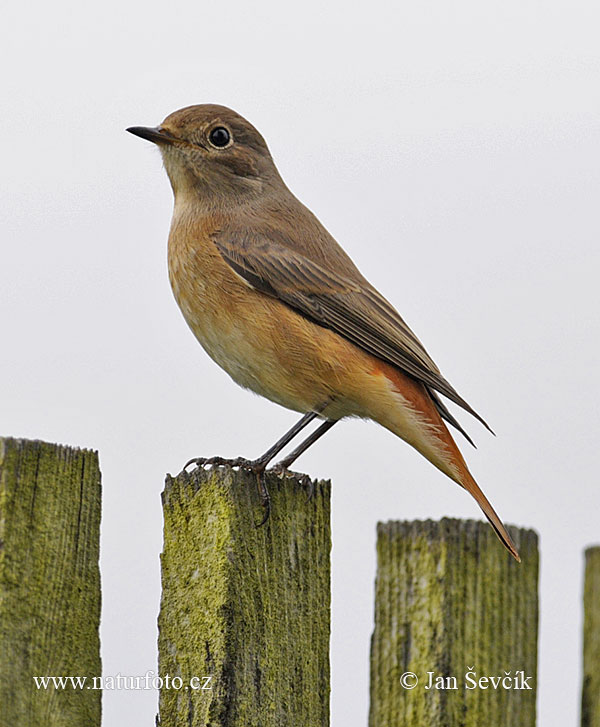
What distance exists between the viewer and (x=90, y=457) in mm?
2717

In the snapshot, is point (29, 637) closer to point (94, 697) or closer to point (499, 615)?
point (94, 697)

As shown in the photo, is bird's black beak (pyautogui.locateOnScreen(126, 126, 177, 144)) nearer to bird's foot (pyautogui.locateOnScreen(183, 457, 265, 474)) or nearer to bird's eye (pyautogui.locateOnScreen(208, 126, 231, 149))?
bird's eye (pyautogui.locateOnScreen(208, 126, 231, 149))

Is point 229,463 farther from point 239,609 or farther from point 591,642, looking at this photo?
point 591,642

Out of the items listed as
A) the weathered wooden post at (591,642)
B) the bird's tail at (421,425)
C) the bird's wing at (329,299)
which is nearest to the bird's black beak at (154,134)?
the bird's wing at (329,299)

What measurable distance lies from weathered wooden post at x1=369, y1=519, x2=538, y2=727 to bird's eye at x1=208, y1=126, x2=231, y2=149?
2260 mm

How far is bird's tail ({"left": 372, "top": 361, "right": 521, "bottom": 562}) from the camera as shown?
4465 mm

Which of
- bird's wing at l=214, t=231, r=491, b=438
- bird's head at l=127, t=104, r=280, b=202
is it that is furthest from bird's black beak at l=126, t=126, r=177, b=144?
bird's wing at l=214, t=231, r=491, b=438

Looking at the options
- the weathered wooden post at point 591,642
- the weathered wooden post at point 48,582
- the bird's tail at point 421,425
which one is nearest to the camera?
the weathered wooden post at point 48,582

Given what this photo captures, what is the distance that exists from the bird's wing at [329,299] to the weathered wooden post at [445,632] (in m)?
0.98

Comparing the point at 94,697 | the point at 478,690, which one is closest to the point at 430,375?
the point at 478,690

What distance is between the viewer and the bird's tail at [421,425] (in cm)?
446

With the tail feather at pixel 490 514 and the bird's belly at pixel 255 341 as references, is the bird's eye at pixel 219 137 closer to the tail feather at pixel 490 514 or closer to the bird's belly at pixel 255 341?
the bird's belly at pixel 255 341

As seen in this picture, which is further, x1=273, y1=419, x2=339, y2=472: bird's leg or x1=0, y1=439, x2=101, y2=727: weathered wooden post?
x1=273, y1=419, x2=339, y2=472: bird's leg

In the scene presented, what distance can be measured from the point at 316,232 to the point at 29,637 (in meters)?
2.83
